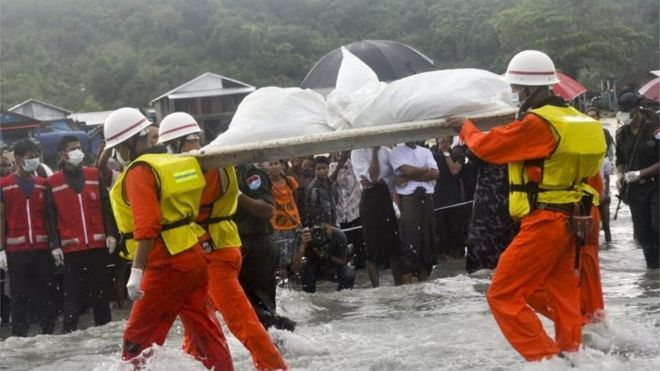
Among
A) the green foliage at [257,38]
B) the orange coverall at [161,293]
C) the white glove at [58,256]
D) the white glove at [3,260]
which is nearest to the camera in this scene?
the orange coverall at [161,293]

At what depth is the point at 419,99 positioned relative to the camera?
23.7 feet

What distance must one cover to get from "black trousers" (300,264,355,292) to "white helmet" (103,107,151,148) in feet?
17.0

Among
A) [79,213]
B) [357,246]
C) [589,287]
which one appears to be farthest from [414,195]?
[589,287]

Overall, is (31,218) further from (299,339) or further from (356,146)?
(356,146)

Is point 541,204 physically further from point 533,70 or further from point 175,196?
point 175,196

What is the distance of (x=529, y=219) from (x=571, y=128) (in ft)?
2.05

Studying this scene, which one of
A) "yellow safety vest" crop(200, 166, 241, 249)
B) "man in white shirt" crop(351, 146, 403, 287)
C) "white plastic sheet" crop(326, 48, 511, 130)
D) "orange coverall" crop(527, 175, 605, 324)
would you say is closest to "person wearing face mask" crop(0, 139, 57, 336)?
"man in white shirt" crop(351, 146, 403, 287)

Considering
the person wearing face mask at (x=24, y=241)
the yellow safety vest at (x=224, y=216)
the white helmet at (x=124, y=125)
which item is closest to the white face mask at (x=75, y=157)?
the person wearing face mask at (x=24, y=241)

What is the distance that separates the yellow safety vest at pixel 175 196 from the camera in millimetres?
6703

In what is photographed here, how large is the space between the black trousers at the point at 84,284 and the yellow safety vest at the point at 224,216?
14.2 feet

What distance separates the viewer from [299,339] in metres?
8.81

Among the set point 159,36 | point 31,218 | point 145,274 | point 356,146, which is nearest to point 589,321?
point 356,146

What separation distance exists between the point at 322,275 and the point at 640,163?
3.56 meters

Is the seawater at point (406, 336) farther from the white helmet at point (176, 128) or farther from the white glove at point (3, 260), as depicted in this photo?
the white helmet at point (176, 128)
